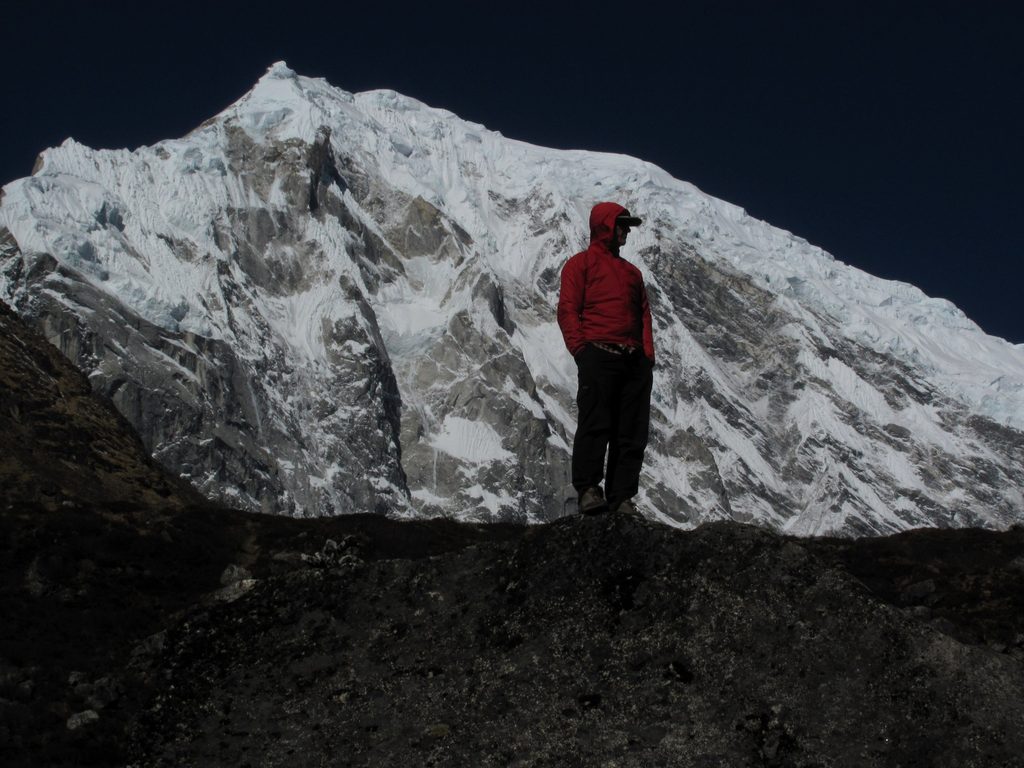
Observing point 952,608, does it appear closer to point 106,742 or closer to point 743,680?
point 743,680

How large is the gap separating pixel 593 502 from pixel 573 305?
1781mm

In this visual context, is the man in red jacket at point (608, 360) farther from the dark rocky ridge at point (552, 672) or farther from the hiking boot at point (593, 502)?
the dark rocky ridge at point (552, 672)

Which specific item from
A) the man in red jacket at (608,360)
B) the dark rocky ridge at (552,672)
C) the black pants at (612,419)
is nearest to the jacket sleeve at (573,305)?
the man in red jacket at (608,360)

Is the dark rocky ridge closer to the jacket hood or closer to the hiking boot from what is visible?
the hiking boot

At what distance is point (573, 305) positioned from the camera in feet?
43.4

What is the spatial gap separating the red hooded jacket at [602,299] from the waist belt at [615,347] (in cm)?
3

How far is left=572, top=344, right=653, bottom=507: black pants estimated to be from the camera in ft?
43.0

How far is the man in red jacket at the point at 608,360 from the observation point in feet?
43.1

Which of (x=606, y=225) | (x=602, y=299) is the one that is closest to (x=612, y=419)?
(x=602, y=299)

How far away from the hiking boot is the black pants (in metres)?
0.07

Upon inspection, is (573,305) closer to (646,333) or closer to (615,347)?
(615,347)

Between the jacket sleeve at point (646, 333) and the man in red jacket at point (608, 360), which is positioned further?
the jacket sleeve at point (646, 333)

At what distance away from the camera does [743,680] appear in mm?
10820

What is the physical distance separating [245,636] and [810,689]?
473 centimetres
